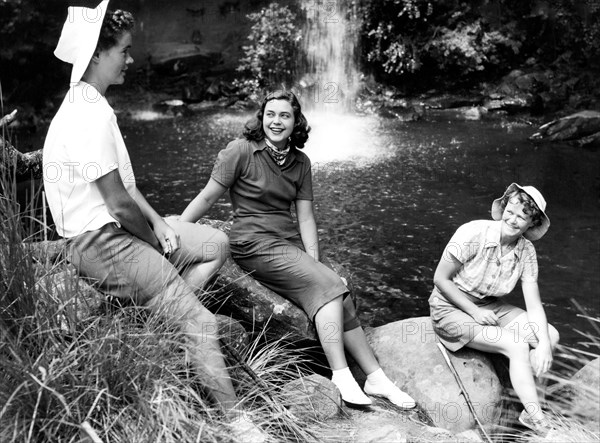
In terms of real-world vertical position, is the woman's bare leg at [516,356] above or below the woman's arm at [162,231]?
below

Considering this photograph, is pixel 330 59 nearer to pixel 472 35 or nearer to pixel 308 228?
pixel 472 35

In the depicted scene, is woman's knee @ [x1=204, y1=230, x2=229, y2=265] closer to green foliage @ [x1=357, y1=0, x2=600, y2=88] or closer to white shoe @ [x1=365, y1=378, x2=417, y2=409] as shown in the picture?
white shoe @ [x1=365, y1=378, x2=417, y2=409]

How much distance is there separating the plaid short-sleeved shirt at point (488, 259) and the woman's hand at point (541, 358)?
334 millimetres

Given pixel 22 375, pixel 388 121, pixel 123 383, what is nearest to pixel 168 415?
pixel 123 383

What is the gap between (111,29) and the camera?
8.65 ft

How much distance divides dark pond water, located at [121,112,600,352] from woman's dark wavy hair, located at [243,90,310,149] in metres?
1.94

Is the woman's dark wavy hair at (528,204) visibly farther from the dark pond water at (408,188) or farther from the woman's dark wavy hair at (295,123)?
the dark pond water at (408,188)

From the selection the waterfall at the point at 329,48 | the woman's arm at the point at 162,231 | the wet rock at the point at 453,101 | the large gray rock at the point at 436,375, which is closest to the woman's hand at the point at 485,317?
the large gray rock at the point at 436,375

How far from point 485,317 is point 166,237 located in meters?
1.70

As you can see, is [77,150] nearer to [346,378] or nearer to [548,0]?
[346,378]

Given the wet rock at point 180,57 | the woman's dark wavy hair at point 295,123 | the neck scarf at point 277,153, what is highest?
the wet rock at point 180,57

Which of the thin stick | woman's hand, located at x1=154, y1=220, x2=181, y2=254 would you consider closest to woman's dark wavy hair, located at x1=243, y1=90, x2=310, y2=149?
woman's hand, located at x1=154, y1=220, x2=181, y2=254

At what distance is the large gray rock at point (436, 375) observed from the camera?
3.47m

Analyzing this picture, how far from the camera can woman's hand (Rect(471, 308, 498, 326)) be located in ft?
11.6
